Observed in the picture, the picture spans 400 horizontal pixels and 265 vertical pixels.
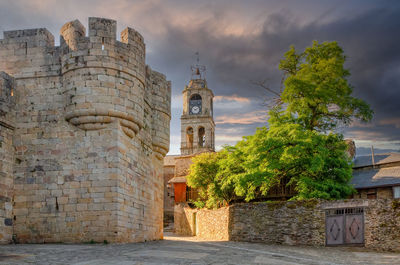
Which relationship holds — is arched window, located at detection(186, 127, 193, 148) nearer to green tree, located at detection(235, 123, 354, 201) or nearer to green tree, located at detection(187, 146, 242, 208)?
green tree, located at detection(187, 146, 242, 208)

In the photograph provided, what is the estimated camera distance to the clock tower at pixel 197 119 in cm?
6350

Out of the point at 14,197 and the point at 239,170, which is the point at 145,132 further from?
the point at 239,170

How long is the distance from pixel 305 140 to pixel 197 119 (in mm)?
46232

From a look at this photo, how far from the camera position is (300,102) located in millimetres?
21234

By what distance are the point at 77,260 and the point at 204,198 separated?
24164 mm

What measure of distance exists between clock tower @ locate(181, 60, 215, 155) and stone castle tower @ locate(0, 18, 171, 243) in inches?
1935

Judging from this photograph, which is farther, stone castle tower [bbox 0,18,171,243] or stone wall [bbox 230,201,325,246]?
stone wall [bbox 230,201,325,246]

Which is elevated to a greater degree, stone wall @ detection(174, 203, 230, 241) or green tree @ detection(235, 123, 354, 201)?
green tree @ detection(235, 123, 354, 201)

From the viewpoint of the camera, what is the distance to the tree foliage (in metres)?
18.6

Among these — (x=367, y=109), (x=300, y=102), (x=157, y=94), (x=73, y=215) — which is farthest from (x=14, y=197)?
(x=367, y=109)

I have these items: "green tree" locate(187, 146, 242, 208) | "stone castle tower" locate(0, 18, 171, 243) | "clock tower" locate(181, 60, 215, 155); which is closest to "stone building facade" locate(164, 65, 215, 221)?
"clock tower" locate(181, 60, 215, 155)

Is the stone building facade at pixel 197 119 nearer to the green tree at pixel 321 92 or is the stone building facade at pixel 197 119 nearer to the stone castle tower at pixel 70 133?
the green tree at pixel 321 92

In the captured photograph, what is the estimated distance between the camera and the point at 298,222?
627 inches

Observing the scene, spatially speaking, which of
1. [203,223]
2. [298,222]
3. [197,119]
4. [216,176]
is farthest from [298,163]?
[197,119]
